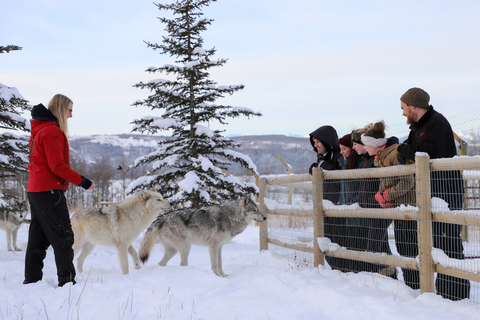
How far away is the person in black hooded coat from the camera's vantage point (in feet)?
19.7

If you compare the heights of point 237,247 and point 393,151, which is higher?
point 393,151

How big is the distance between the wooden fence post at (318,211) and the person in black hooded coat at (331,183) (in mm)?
92

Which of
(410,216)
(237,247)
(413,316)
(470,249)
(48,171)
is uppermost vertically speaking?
(48,171)

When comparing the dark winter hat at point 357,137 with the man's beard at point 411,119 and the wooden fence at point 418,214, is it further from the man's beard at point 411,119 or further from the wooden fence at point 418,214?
the man's beard at point 411,119

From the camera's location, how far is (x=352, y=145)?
5.86 metres

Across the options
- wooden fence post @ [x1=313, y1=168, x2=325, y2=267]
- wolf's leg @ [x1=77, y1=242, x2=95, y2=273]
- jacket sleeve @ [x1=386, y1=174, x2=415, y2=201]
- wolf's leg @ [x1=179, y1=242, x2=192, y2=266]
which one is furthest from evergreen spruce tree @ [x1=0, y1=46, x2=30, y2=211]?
jacket sleeve @ [x1=386, y1=174, x2=415, y2=201]

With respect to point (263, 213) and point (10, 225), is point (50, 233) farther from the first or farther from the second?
point (10, 225)

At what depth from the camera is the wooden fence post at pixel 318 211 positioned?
244 inches

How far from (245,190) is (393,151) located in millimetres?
7303

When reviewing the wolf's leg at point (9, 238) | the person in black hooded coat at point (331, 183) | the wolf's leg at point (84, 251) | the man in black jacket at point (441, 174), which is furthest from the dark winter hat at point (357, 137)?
the wolf's leg at point (9, 238)

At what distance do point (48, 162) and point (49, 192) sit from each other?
0.35 metres

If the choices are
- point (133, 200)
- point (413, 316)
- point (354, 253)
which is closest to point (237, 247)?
point (133, 200)

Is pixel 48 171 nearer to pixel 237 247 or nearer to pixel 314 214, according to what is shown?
pixel 314 214

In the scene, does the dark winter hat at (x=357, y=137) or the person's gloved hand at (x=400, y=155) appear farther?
the dark winter hat at (x=357, y=137)
